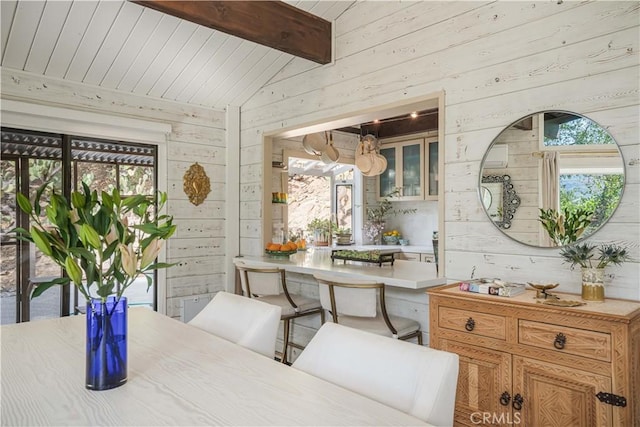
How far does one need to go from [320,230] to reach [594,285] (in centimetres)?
390

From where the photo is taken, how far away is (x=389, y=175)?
5727mm

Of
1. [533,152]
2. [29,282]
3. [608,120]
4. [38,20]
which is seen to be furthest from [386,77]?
[29,282]

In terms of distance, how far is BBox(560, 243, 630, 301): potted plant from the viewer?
1871 millimetres

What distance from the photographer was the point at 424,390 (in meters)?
1.04

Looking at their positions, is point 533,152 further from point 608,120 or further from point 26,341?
point 26,341

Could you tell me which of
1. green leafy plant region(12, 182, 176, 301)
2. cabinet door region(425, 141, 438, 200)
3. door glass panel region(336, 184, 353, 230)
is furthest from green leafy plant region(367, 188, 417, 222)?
green leafy plant region(12, 182, 176, 301)

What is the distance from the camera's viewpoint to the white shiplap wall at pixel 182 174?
3.52 metres

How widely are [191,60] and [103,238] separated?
260 centimetres

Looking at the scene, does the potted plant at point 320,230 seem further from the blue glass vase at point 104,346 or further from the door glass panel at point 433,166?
the blue glass vase at point 104,346

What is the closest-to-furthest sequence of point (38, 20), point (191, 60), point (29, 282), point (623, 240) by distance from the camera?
1. point (623, 240)
2. point (38, 20)
3. point (29, 282)
4. point (191, 60)

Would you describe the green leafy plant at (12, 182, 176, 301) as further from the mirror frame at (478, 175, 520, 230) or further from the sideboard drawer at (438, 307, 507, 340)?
the mirror frame at (478, 175, 520, 230)

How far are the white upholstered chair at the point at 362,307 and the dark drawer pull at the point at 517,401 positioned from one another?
75cm

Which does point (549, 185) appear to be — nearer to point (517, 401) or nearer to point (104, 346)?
point (517, 401)
